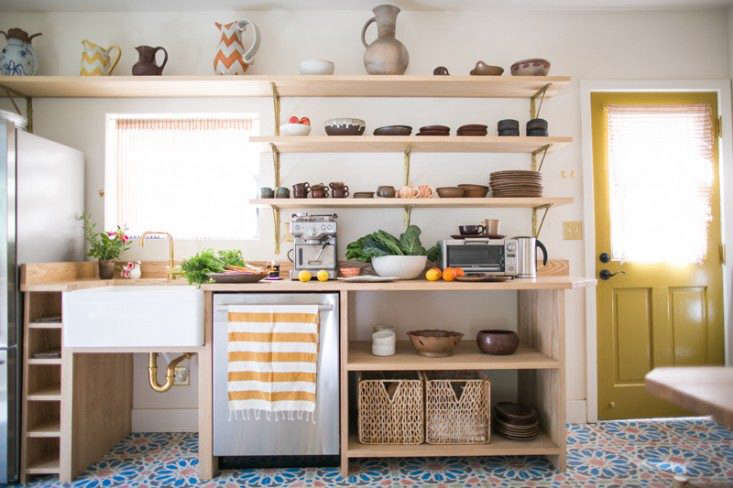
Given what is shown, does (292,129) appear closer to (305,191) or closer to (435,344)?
(305,191)

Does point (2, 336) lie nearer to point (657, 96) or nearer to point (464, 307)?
point (464, 307)

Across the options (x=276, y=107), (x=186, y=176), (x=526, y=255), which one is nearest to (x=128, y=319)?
(x=186, y=176)

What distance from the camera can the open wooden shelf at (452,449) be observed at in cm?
212

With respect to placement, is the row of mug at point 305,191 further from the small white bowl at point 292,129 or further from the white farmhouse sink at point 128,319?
the white farmhouse sink at point 128,319

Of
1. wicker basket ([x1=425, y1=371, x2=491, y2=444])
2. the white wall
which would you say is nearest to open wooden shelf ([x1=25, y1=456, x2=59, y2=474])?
the white wall

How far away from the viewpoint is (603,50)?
2.84m

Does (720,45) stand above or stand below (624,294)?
above

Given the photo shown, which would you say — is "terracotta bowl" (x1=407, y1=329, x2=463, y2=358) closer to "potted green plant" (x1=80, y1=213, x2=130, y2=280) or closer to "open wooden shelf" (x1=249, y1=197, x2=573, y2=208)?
"open wooden shelf" (x1=249, y1=197, x2=573, y2=208)

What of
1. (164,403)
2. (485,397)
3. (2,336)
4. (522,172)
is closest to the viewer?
(2,336)

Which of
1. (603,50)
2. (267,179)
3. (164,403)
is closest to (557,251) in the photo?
(603,50)

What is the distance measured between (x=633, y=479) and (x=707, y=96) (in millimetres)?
2465

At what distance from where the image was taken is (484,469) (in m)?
2.19

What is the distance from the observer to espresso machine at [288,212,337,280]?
7.95 ft

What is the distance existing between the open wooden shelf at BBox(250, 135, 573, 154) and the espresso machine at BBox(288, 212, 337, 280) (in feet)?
1.45
